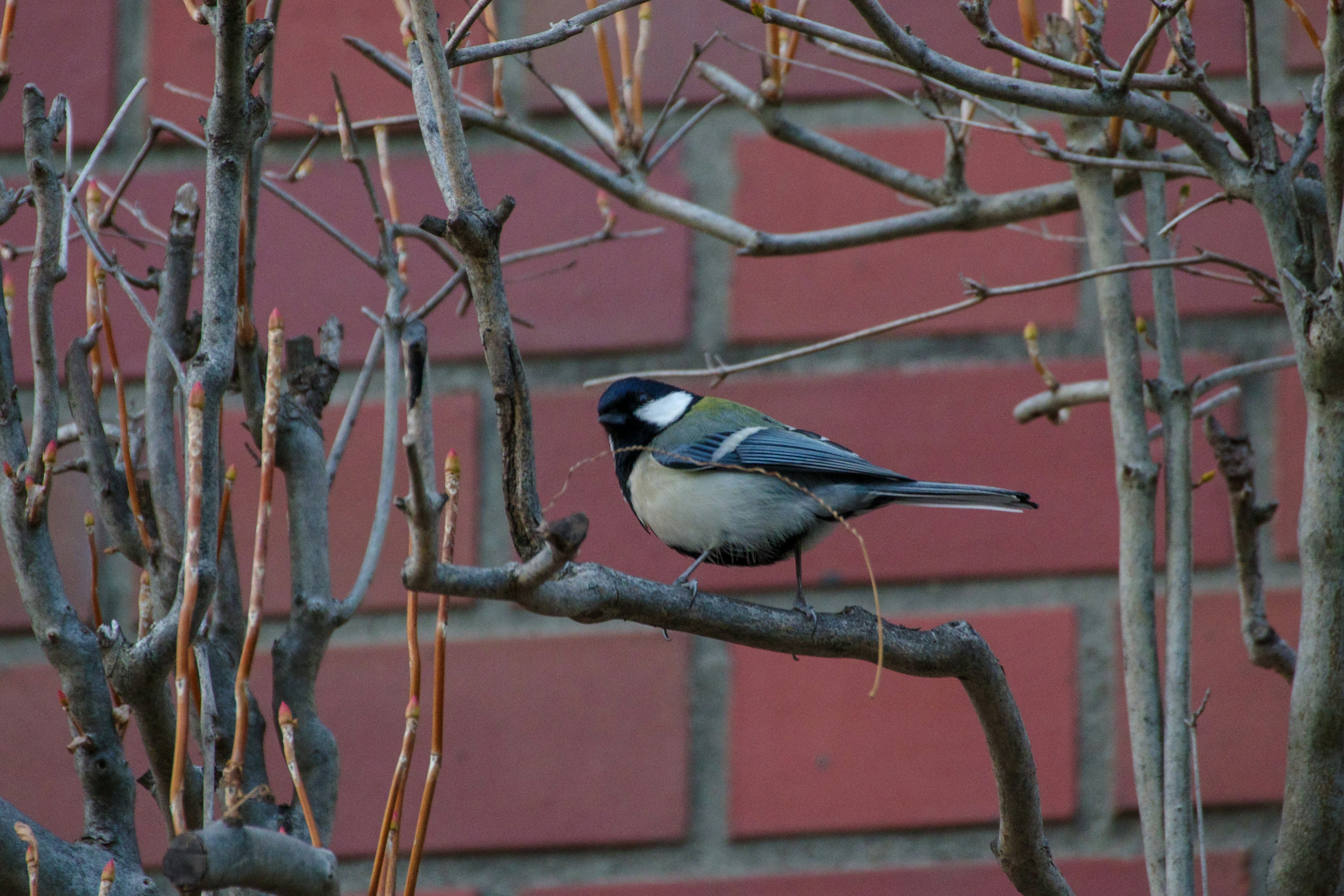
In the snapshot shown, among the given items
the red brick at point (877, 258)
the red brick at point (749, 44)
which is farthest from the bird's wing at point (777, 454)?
the red brick at point (749, 44)

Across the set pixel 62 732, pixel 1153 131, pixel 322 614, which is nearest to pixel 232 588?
pixel 322 614

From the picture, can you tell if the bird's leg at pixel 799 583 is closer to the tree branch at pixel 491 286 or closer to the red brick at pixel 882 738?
the red brick at pixel 882 738

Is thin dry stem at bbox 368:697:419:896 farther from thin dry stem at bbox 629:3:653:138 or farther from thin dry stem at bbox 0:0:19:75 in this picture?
thin dry stem at bbox 629:3:653:138

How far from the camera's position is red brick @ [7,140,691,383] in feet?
5.15

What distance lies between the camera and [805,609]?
1.20 m

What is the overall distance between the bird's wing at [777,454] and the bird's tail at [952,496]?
16 millimetres

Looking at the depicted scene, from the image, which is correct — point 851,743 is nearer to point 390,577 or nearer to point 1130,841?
point 1130,841

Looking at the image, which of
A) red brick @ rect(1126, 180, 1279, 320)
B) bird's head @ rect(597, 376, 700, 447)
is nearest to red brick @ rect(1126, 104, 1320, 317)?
red brick @ rect(1126, 180, 1279, 320)

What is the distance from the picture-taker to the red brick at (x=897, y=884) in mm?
1423

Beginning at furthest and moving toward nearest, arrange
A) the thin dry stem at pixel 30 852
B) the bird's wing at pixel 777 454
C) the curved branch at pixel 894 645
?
1. the bird's wing at pixel 777 454
2. the curved branch at pixel 894 645
3. the thin dry stem at pixel 30 852

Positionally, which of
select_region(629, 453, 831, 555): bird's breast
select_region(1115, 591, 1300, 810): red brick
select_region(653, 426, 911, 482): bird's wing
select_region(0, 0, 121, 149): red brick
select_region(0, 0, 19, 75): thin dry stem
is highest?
select_region(0, 0, 121, 149): red brick

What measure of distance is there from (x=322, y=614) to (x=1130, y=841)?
101cm

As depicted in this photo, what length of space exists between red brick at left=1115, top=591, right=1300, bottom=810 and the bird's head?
0.65 meters

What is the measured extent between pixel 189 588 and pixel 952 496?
0.87 meters
